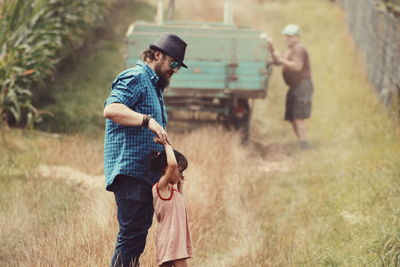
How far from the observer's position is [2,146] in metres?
9.43

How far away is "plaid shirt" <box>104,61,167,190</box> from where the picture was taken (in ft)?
15.3

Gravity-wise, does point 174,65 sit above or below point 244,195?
above

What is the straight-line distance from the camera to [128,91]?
4660 mm

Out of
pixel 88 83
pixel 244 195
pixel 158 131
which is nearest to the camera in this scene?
pixel 158 131

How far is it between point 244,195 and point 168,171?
384cm

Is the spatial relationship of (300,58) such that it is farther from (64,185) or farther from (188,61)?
(64,185)

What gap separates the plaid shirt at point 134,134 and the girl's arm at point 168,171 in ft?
0.51

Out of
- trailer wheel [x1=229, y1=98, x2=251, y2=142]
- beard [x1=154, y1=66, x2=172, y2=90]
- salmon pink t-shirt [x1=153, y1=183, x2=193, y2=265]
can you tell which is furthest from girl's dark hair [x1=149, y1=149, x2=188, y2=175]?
trailer wheel [x1=229, y1=98, x2=251, y2=142]

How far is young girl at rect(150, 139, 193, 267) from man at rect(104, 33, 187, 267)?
0.11 m

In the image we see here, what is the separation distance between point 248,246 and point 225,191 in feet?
5.31

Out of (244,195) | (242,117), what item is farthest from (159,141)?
(242,117)

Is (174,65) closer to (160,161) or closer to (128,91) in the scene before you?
(128,91)

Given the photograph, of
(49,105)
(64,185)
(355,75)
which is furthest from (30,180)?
(355,75)

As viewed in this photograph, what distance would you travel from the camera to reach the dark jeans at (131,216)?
4.76 m
